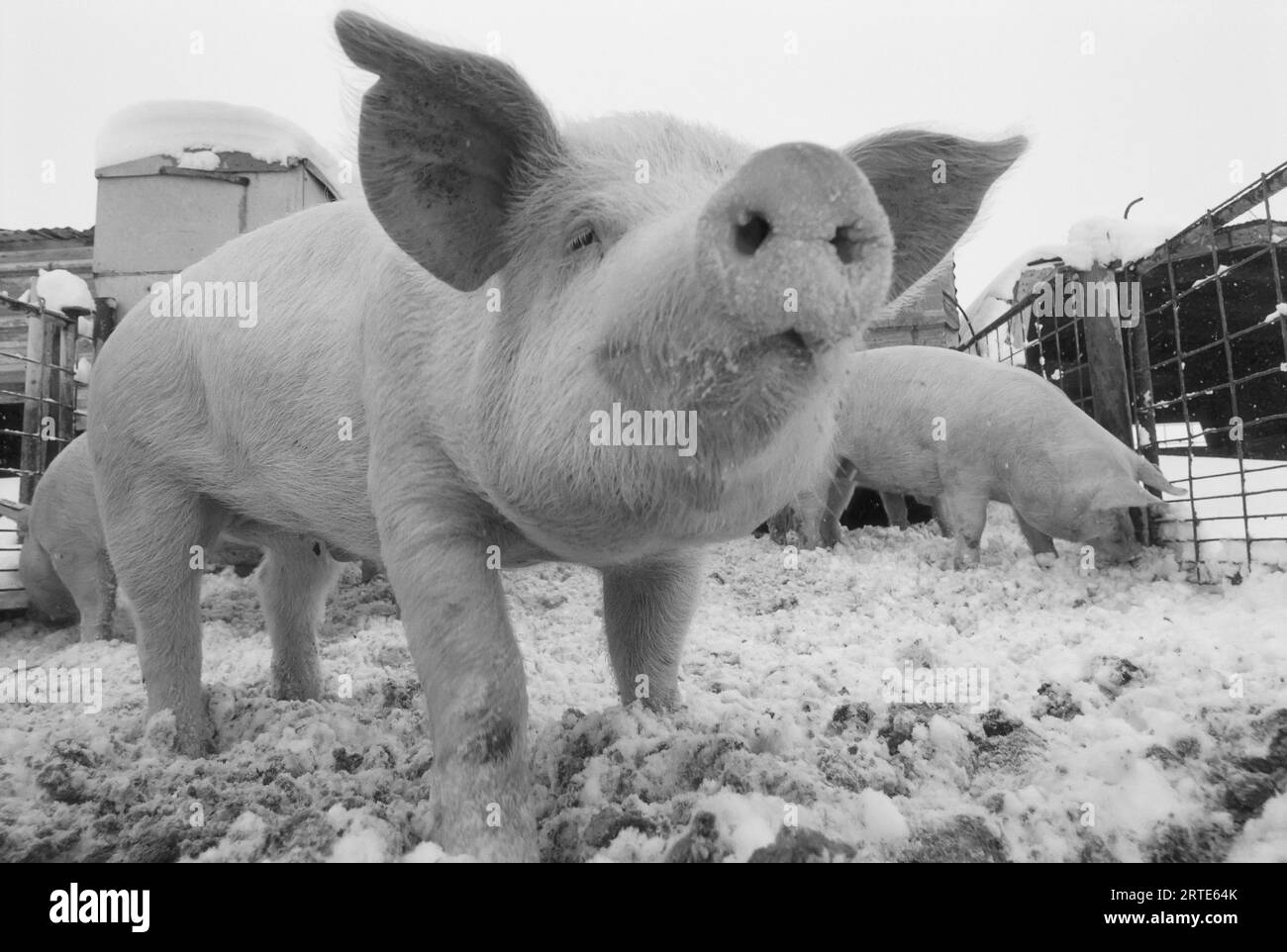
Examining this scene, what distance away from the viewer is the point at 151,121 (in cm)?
703

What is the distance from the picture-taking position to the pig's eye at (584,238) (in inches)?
68.9

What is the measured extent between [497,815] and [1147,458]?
6407 millimetres

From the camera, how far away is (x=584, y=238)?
1767 millimetres

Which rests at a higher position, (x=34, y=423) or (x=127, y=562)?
(x=34, y=423)

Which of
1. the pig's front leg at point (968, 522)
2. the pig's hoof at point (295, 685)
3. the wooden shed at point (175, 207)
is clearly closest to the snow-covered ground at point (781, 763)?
the pig's hoof at point (295, 685)

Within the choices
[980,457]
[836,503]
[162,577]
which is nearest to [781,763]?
[162,577]

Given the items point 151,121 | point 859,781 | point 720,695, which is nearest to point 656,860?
point 859,781

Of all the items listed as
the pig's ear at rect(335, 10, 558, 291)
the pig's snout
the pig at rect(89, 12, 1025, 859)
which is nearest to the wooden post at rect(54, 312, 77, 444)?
the pig at rect(89, 12, 1025, 859)

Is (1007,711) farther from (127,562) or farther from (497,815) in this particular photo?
Answer: (127,562)

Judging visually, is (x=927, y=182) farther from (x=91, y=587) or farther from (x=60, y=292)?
(x=60, y=292)

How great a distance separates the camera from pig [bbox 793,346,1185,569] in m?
5.70

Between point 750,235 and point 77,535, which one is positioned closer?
point 750,235

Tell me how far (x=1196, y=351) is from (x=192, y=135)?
23.8 ft

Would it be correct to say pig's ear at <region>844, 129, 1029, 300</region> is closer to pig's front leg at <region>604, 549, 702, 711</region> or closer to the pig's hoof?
pig's front leg at <region>604, 549, 702, 711</region>
